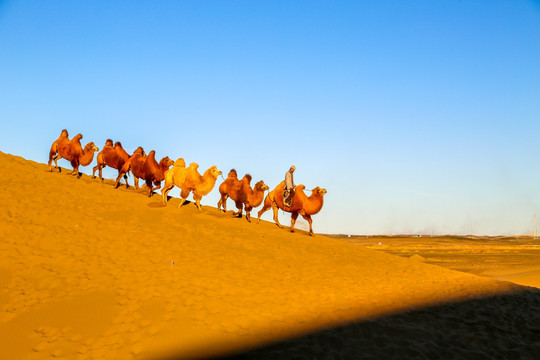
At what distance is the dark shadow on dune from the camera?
8180 millimetres

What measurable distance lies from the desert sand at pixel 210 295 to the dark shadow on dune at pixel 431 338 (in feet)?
0.13

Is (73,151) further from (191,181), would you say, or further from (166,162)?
(191,181)

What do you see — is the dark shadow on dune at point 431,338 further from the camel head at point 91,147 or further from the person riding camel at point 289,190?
the camel head at point 91,147

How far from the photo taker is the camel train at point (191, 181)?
18.4m

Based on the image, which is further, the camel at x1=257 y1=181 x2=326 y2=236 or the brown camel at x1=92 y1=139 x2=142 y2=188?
the brown camel at x1=92 y1=139 x2=142 y2=188

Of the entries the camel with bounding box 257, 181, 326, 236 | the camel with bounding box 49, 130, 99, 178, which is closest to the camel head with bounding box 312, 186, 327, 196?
the camel with bounding box 257, 181, 326, 236

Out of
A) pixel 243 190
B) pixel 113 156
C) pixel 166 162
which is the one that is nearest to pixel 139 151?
pixel 113 156

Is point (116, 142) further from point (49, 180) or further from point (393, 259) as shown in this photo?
point (393, 259)

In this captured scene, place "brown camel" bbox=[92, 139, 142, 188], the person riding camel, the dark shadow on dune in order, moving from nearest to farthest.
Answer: the dark shadow on dune → the person riding camel → "brown camel" bbox=[92, 139, 142, 188]

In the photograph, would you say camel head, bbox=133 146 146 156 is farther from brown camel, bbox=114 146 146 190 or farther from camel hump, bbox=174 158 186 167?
camel hump, bbox=174 158 186 167

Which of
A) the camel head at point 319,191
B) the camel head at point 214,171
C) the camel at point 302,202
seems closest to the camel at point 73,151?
the camel head at point 214,171

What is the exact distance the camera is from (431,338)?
368 inches

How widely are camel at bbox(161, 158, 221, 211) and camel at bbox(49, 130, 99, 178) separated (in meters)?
5.38

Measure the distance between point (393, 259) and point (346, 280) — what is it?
5.09 metres
